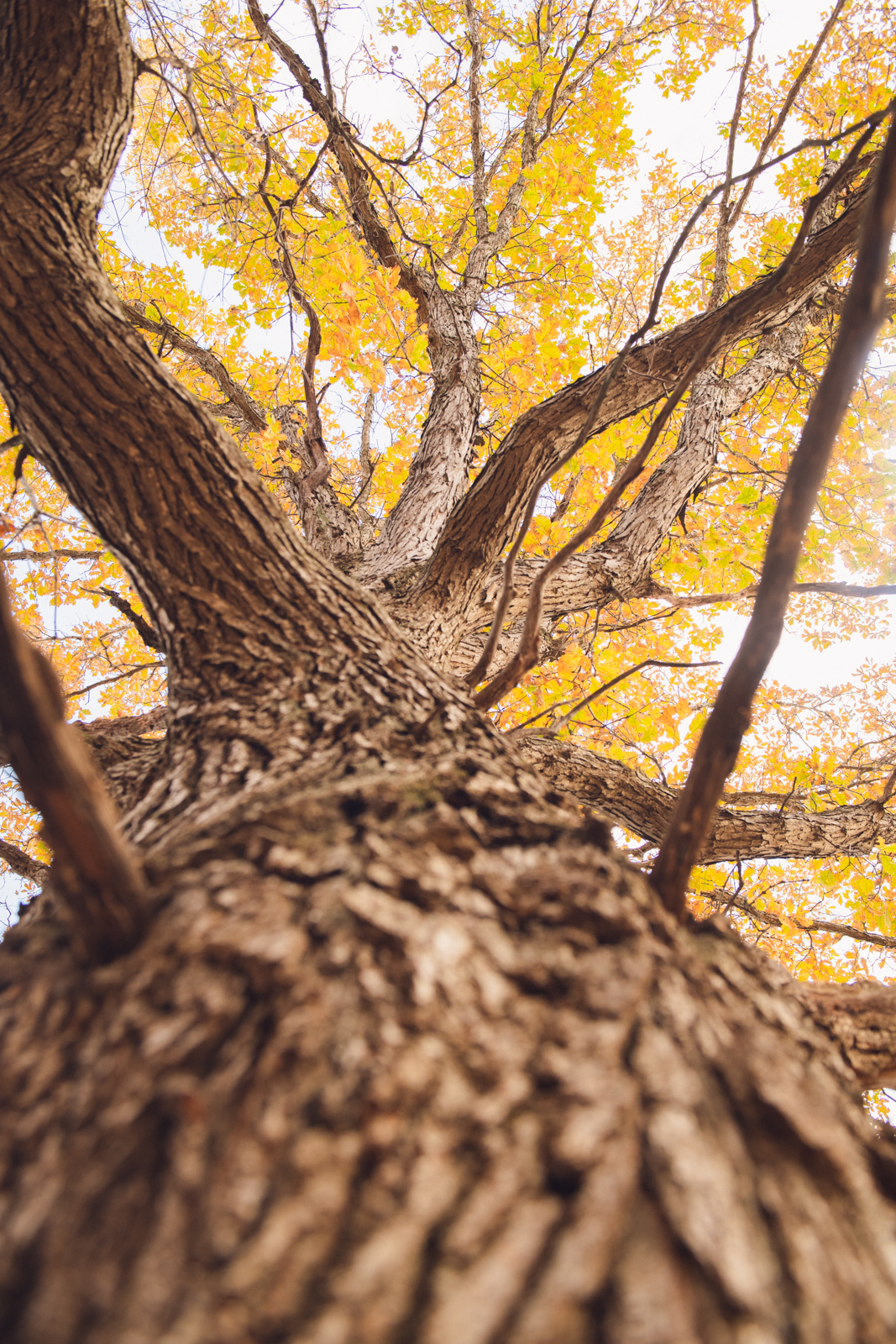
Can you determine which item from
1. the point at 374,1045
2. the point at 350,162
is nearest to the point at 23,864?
the point at 374,1045

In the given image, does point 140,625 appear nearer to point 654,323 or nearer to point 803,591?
point 654,323

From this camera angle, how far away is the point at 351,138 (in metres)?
3.31

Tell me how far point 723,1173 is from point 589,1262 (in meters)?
0.21

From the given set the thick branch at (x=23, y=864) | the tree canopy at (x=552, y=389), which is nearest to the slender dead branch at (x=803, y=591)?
the tree canopy at (x=552, y=389)

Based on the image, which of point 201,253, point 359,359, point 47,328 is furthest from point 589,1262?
point 201,253

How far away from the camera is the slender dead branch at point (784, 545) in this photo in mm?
999

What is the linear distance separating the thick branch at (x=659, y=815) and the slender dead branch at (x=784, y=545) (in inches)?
90.7

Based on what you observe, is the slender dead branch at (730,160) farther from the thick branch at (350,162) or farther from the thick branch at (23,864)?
the thick branch at (23,864)

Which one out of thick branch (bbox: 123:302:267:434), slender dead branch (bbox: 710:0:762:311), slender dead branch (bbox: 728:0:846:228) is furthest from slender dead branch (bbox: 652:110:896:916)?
thick branch (bbox: 123:302:267:434)

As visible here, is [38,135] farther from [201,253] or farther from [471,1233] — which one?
[201,253]

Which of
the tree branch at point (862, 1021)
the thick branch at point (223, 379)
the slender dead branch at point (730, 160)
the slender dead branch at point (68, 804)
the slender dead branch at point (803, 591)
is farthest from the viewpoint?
the thick branch at point (223, 379)

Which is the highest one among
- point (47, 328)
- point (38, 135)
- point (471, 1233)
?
point (38, 135)

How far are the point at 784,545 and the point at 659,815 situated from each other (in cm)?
278

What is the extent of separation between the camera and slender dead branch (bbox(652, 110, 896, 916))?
999 mm
